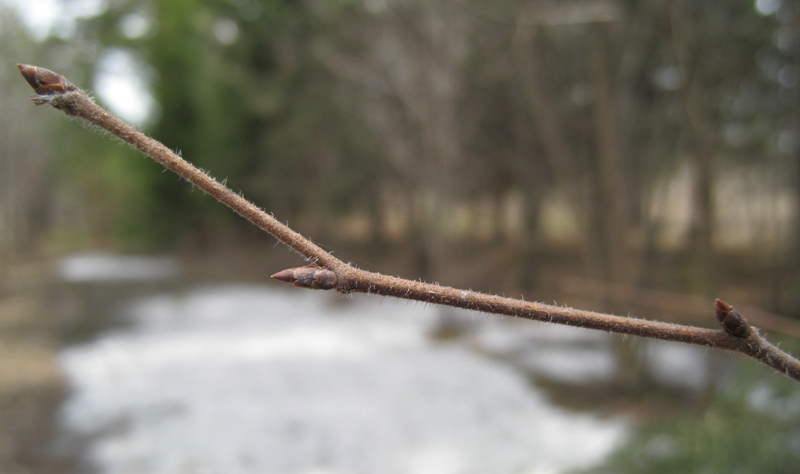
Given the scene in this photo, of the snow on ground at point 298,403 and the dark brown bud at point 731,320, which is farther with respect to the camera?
the snow on ground at point 298,403

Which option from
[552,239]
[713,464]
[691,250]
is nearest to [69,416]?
[713,464]

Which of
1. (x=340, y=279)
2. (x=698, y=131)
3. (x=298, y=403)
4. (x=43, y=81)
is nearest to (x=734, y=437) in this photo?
(x=698, y=131)

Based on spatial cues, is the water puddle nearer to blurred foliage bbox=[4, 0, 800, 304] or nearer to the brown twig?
blurred foliage bbox=[4, 0, 800, 304]

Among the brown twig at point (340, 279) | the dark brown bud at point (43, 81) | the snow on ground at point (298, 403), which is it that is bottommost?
the snow on ground at point (298, 403)

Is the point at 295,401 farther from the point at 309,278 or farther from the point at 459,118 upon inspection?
the point at 459,118

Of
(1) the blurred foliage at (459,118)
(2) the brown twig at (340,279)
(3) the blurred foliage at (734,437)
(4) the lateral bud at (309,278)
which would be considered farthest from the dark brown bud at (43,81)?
(3) the blurred foliage at (734,437)

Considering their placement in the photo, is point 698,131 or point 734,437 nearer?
point 734,437

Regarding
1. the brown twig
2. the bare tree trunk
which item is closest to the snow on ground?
the bare tree trunk

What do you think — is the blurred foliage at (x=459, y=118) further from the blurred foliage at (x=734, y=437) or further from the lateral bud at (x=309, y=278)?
the lateral bud at (x=309, y=278)
